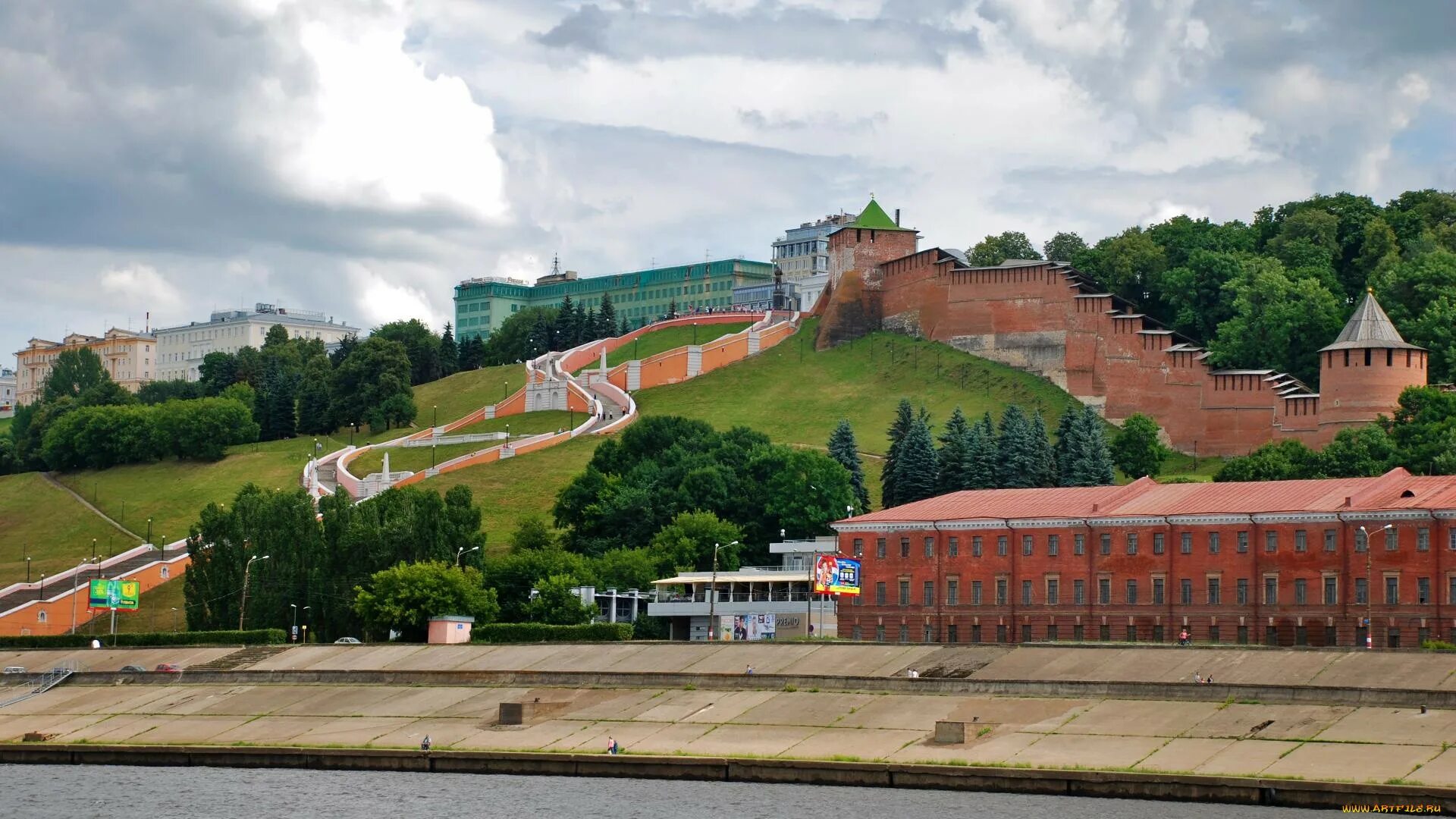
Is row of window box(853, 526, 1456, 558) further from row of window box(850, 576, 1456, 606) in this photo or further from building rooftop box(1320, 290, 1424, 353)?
building rooftop box(1320, 290, 1424, 353)

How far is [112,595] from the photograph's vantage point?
82.3 metres

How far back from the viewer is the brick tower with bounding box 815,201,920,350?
13525cm

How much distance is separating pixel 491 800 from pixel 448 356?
12029 centimetres

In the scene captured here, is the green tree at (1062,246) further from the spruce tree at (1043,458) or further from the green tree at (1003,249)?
the spruce tree at (1043,458)

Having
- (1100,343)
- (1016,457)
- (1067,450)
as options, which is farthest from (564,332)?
(1016,457)

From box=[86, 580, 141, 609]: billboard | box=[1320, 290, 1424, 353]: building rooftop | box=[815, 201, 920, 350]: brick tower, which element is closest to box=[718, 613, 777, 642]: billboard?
box=[86, 580, 141, 609]: billboard

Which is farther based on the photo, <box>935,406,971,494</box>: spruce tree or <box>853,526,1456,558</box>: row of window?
<box>935,406,971,494</box>: spruce tree

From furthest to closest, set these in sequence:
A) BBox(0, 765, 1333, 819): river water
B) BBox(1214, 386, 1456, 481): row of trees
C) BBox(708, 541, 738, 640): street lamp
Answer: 1. BBox(1214, 386, 1456, 481): row of trees
2. BBox(708, 541, 738, 640): street lamp
3. BBox(0, 765, 1333, 819): river water

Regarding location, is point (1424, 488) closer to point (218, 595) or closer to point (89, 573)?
point (218, 595)

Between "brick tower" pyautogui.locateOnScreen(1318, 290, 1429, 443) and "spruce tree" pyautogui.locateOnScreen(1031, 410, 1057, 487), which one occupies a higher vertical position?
"brick tower" pyautogui.locateOnScreen(1318, 290, 1429, 443)

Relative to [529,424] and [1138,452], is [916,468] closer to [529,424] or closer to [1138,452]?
[1138,452]

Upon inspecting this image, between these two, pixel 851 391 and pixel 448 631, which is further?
pixel 851 391

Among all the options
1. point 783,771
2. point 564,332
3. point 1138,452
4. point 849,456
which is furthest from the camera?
point 564,332

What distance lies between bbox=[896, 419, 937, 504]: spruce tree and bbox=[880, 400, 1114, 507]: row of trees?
33mm
